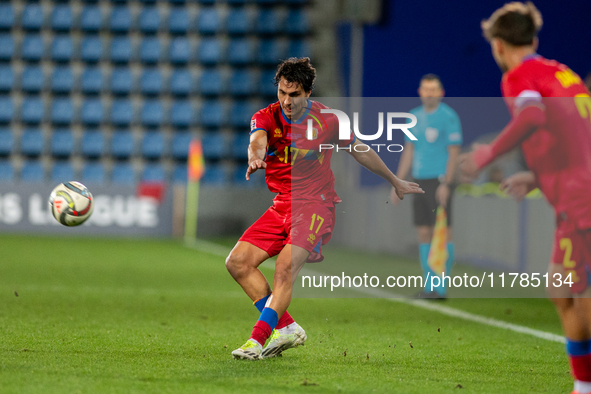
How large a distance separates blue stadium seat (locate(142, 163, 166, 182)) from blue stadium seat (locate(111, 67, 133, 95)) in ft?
6.76

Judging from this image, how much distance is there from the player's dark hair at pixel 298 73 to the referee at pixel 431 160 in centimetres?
327

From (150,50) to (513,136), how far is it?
18.3 meters

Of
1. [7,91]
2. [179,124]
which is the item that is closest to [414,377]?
[179,124]

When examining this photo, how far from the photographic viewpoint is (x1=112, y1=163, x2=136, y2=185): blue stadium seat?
66.4 feet

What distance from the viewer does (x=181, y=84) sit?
67.4 ft

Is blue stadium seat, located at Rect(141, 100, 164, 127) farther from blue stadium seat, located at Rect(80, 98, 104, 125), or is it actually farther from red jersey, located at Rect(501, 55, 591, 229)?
red jersey, located at Rect(501, 55, 591, 229)

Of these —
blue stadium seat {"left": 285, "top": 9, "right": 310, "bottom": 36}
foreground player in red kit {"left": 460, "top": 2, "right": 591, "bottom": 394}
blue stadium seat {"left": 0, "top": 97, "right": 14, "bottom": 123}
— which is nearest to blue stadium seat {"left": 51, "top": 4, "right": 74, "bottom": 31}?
blue stadium seat {"left": 0, "top": 97, "right": 14, "bottom": 123}

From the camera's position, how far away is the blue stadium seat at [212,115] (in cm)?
2050

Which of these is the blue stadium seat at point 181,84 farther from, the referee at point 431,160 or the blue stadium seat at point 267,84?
the referee at point 431,160

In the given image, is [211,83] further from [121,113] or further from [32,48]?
[32,48]

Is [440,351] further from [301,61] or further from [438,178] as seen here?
[438,178]

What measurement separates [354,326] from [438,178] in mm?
2146

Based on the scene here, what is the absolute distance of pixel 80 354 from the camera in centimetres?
426

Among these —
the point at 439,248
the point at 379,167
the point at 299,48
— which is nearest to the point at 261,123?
the point at 379,167
